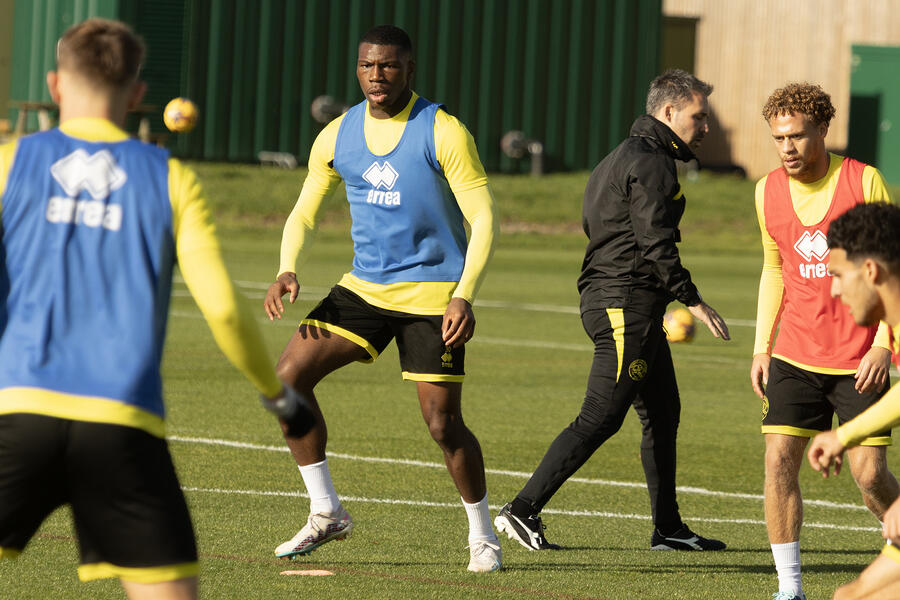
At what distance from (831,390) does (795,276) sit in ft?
1.63

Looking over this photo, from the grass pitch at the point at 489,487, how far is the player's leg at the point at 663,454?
0.14 m

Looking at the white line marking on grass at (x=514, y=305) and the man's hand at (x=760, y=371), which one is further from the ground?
the man's hand at (x=760, y=371)

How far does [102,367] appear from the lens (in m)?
3.95

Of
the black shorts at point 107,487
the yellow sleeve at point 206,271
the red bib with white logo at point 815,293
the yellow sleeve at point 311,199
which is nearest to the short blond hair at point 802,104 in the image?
the red bib with white logo at point 815,293

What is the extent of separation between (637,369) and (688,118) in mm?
1211

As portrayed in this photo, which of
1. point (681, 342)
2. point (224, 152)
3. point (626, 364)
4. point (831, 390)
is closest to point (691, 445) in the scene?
point (626, 364)

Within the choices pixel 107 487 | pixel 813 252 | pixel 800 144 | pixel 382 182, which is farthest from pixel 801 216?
pixel 107 487

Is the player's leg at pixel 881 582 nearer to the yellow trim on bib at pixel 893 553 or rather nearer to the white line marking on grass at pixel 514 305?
the yellow trim on bib at pixel 893 553

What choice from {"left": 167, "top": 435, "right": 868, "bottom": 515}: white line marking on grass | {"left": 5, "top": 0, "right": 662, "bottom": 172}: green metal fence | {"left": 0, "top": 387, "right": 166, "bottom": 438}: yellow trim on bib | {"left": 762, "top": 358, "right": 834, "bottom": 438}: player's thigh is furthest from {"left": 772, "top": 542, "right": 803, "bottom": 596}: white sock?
{"left": 5, "top": 0, "right": 662, "bottom": 172}: green metal fence

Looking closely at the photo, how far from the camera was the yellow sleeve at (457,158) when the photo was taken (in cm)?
703

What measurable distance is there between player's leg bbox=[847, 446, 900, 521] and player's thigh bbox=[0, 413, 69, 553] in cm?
358

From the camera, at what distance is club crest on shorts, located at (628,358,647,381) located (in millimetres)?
7438

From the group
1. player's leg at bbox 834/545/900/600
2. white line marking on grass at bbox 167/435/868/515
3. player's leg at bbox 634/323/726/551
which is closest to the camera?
player's leg at bbox 834/545/900/600

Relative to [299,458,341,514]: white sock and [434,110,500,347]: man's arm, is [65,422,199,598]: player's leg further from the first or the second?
[299,458,341,514]: white sock
